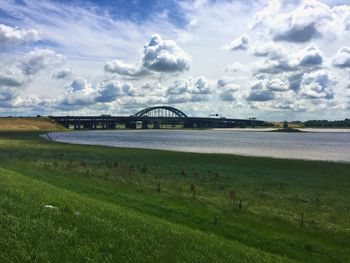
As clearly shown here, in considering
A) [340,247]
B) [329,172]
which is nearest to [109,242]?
[340,247]

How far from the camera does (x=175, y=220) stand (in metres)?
18.8

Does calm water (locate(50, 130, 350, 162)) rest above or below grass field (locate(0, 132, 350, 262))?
below

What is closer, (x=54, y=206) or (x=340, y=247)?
(x=54, y=206)

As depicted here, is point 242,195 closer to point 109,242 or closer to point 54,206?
point 54,206

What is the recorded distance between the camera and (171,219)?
18859 mm

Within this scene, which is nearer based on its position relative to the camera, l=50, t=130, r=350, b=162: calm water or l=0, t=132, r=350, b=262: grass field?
l=0, t=132, r=350, b=262: grass field

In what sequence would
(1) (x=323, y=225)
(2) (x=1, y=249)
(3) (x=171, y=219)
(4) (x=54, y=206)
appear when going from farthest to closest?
A: (1) (x=323, y=225) < (3) (x=171, y=219) < (4) (x=54, y=206) < (2) (x=1, y=249)

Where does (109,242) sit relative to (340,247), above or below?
above

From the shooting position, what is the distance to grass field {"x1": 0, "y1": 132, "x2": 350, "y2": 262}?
11156 mm

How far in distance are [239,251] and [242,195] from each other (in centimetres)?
1430

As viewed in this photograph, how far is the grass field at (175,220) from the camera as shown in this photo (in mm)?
11156

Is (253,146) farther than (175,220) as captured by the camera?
Yes

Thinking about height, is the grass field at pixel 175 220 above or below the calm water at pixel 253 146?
above

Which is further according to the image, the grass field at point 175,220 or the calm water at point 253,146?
the calm water at point 253,146
